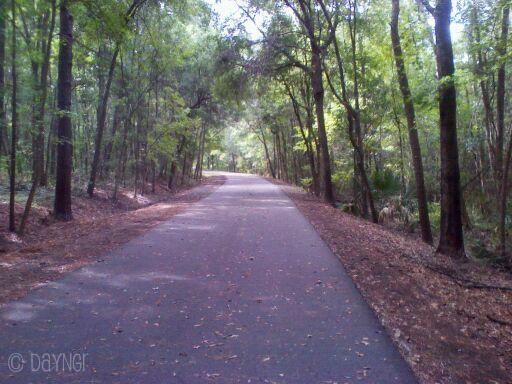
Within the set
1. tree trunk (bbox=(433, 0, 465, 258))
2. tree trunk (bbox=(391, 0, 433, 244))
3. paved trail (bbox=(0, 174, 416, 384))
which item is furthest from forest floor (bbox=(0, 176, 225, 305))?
tree trunk (bbox=(391, 0, 433, 244))

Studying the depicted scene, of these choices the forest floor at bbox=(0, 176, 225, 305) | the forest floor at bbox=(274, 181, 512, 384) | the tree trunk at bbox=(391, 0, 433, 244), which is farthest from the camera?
the tree trunk at bbox=(391, 0, 433, 244)

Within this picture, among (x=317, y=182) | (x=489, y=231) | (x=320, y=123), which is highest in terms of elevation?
(x=320, y=123)

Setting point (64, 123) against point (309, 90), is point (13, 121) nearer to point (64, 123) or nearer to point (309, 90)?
point (64, 123)

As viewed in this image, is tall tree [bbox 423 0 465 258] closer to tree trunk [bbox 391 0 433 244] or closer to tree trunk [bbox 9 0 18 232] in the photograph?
tree trunk [bbox 391 0 433 244]

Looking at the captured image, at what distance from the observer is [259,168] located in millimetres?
76812

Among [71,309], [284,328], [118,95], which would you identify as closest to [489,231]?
[284,328]

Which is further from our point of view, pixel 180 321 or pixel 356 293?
pixel 356 293

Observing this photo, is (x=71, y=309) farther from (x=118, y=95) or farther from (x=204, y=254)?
(x=118, y=95)

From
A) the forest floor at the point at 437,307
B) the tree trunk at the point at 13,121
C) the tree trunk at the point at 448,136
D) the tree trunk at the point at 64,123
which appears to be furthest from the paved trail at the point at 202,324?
the tree trunk at the point at 64,123

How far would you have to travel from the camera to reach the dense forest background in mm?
10883

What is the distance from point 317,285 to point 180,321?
7.95 ft

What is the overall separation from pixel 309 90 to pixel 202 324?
69.1 feet

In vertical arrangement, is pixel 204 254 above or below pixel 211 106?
below

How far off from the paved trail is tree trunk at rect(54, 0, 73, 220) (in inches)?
230
